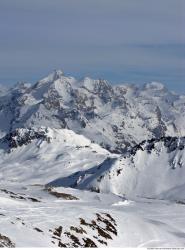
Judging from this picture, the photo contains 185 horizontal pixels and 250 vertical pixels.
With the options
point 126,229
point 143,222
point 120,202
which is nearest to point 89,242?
point 126,229

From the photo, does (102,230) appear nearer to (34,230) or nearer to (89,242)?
(89,242)

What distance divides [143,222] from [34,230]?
35388mm

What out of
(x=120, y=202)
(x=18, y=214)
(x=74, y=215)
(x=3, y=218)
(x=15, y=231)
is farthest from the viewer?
(x=120, y=202)

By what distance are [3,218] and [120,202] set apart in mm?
93167

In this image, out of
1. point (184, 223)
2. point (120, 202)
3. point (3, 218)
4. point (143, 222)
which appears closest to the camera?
point (3, 218)

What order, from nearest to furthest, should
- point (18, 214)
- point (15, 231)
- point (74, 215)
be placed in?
point (15, 231)
point (18, 214)
point (74, 215)

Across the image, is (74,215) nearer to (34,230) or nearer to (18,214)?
(18,214)

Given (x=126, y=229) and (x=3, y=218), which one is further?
(x=126, y=229)

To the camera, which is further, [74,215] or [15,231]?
[74,215]

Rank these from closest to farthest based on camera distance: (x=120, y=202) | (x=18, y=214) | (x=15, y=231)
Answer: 1. (x=15, y=231)
2. (x=18, y=214)
3. (x=120, y=202)

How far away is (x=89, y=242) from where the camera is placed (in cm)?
8306

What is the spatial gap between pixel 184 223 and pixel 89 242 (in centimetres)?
4874

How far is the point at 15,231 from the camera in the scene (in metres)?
75.9

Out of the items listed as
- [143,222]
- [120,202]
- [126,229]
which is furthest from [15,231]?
[120,202]
